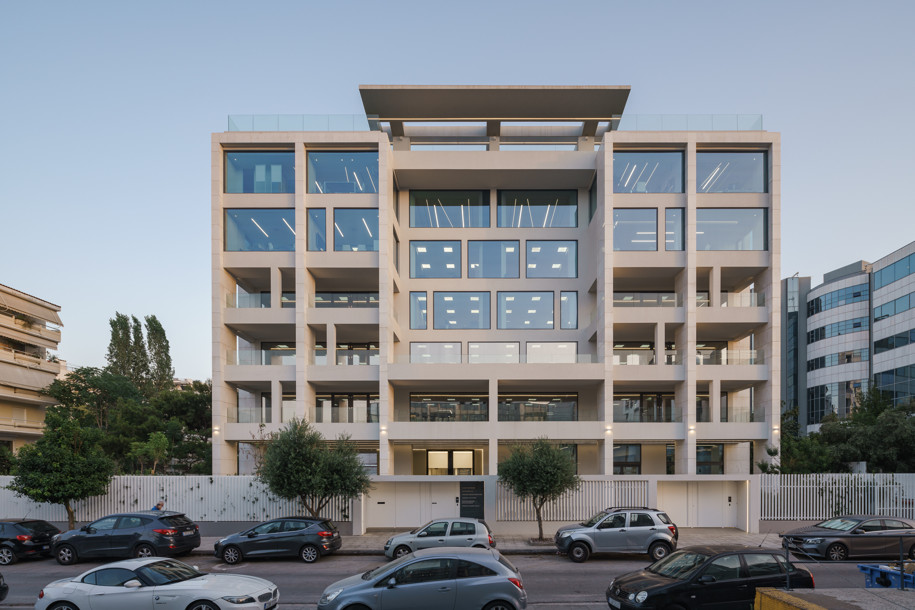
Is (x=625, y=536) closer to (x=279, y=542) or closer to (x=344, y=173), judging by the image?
(x=279, y=542)

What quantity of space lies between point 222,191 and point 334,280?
7.72 metres

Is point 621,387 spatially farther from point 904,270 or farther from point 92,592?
point 904,270

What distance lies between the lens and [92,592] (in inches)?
463

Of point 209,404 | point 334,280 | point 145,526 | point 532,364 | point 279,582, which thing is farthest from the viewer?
point 209,404

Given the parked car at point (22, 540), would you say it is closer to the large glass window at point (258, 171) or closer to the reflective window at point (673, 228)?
the large glass window at point (258, 171)

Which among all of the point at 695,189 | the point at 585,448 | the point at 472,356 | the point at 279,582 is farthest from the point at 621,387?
the point at 279,582

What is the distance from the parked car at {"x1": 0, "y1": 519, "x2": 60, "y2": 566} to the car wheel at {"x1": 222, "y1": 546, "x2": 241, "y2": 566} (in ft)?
21.2

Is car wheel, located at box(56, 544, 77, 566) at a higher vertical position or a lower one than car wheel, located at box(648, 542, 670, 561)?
lower

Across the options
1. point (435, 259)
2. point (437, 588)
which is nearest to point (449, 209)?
point (435, 259)

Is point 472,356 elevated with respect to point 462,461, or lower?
elevated

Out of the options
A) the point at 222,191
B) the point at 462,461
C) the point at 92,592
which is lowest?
the point at 462,461

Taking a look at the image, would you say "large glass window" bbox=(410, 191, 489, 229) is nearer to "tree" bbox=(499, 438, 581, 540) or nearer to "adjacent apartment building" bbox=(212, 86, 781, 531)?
"adjacent apartment building" bbox=(212, 86, 781, 531)

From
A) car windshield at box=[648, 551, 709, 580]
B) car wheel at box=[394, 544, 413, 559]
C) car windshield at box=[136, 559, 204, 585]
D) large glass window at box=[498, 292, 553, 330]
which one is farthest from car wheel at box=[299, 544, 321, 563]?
large glass window at box=[498, 292, 553, 330]

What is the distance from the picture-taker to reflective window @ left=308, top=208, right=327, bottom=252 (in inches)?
1243
